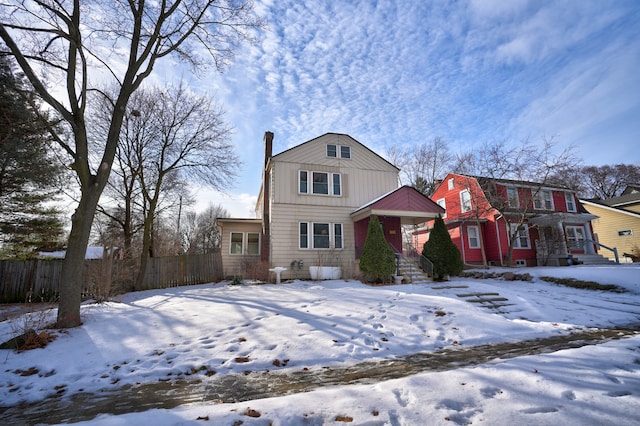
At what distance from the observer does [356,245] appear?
16719 millimetres

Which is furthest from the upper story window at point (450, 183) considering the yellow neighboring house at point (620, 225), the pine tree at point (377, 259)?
the pine tree at point (377, 259)

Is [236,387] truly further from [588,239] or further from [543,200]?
[588,239]

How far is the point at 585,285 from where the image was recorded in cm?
1158

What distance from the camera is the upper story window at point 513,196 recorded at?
2102 cm

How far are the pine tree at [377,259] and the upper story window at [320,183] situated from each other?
4.88m

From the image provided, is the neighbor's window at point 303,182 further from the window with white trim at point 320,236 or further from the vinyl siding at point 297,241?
the window with white trim at point 320,236

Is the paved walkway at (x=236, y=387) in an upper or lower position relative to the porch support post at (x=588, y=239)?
lower

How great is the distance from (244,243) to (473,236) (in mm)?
17230

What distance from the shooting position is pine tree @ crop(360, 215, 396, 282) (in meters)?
12.2

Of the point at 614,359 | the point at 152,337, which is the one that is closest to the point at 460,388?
the point at 614,359

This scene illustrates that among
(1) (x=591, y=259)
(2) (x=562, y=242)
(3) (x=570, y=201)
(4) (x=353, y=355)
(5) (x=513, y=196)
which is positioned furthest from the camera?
(3) (x=570, y=201)

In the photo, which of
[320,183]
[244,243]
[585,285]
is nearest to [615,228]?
[585,285]

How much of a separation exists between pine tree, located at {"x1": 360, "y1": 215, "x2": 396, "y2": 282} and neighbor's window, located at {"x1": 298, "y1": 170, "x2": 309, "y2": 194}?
5288mm

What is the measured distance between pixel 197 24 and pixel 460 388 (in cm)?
1147
